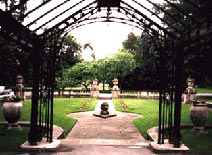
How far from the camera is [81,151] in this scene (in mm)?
9695

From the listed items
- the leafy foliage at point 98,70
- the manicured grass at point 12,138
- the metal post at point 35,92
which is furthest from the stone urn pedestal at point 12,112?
the leafy foliage at point 98,70

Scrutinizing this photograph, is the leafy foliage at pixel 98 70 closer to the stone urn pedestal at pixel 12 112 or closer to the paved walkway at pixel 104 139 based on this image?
the paved walkway at pixel 104 139

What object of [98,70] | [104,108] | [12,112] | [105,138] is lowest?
[105,138]

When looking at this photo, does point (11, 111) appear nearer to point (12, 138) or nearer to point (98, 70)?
point (12, 138)

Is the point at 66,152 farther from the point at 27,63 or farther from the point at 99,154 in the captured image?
the point at 27,63

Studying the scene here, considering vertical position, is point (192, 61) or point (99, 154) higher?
point (192, 61)

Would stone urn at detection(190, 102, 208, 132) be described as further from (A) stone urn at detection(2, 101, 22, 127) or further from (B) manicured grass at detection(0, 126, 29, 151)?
(A) stone urn at detection(2, 101, 22, 127)

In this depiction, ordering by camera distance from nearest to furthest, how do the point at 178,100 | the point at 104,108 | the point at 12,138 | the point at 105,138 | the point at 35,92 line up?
the point at 178,100, the point at 35,92, the point at 12,138, the point at 105,138, the point at 104,108

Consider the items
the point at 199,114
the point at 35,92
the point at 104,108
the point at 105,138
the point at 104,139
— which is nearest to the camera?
the point at 35,92

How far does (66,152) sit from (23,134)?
165 inches

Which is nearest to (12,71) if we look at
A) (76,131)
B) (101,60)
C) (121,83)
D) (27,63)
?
(27,63)

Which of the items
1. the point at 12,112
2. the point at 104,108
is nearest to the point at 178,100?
the point at 12,112

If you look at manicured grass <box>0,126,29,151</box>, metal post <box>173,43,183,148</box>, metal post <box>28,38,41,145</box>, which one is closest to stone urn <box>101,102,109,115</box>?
manicured grass <box>0,126,29,151</box>

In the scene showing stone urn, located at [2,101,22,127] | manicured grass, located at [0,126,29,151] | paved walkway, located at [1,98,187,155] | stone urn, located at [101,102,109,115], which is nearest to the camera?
paved walkway, located at [1,98,187,155]
